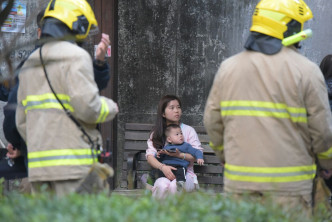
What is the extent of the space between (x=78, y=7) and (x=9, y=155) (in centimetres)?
130

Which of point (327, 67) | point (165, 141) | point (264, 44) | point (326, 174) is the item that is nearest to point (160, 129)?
point (165, 141)

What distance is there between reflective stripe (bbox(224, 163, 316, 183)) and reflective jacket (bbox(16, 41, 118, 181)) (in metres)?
0.99

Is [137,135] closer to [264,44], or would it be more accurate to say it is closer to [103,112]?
[103,112]

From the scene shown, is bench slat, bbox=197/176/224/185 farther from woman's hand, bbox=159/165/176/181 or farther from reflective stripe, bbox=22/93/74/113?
reflective stripe, bbox=22/93/74/113

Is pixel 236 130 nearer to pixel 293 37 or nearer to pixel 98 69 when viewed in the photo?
pixel 293 37

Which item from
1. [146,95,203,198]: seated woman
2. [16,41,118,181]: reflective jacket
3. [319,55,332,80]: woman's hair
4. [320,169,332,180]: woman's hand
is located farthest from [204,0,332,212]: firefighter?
[146,95,203,198]: seated woman

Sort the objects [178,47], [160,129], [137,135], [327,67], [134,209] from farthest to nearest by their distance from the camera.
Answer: [178,47] < [137,135] < [160,129] < [327,67] < [134,209]

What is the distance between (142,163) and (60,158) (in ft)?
9.53

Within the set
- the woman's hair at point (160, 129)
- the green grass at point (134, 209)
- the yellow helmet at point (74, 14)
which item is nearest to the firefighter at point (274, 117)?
the green grass at point (134, 209)

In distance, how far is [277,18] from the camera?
→ 468 cm

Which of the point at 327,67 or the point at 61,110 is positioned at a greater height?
the point at 327,67

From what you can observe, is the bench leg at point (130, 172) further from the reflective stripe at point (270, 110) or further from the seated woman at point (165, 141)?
the reflective stripe at point (270, 110)

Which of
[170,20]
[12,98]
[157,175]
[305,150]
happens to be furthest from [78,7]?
[170,20]

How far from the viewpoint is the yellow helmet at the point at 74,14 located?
4.80 meters
